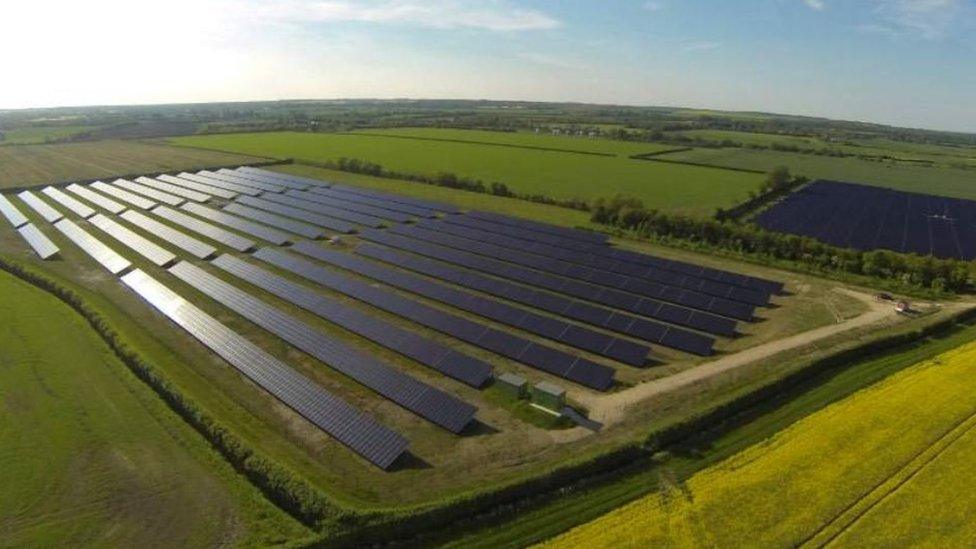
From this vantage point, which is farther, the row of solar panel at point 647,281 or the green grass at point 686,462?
the row of solar panel at point 647,281

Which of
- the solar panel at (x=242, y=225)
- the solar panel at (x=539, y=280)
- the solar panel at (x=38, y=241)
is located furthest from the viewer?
the solar panel at (x=242, y=225)

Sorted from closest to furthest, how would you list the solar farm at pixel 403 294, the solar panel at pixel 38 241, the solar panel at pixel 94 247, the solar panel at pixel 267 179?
the solar farm at pixel 403 294 → the solar panel at pixel 94 247 → the solar panel at pixel 38 241 → the solar panel at pixel 267 179

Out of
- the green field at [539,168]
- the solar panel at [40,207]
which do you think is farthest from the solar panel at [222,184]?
the green field at [539,168]

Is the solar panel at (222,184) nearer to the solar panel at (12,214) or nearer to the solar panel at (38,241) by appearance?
the solar panel at (12,214)

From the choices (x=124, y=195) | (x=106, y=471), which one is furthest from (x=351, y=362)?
(x=124, y=195)

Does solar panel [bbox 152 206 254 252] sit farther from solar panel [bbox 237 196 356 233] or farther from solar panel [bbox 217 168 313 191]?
solar panel [bbox 217 168 313 191]

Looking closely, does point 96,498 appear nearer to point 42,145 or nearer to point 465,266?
point 465,266
